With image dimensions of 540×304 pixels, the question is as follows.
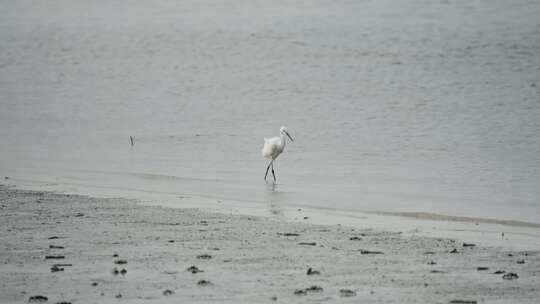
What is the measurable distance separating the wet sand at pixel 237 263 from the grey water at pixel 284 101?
300 centimetres

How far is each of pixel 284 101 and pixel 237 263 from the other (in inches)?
918

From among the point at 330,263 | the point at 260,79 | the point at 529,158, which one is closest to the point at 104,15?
the point at 260,79

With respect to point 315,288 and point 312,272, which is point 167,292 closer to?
point 315,288

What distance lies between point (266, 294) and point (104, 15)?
4651 centimetres

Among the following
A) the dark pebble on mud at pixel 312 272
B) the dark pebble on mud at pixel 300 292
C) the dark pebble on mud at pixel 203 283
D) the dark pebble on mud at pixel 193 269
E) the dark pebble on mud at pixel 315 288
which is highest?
the dark pebble on mud at pixel 193 269

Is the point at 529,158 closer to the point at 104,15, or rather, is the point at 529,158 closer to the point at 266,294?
the point at 266,294

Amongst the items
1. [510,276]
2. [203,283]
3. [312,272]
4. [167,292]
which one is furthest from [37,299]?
[510,276]

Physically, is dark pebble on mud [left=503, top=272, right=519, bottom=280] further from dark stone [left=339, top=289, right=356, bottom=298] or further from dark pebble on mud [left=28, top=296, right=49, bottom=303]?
dark pebble on mud [left=28, top=296, right=49, bottom=303]

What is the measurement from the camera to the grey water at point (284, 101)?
54.4 ft

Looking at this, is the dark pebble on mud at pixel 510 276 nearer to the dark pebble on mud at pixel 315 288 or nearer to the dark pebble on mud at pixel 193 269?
the dark pebble on mud at pixel 315 288

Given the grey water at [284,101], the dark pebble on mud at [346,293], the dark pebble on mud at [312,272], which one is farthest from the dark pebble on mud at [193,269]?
the grey water at [284,101]

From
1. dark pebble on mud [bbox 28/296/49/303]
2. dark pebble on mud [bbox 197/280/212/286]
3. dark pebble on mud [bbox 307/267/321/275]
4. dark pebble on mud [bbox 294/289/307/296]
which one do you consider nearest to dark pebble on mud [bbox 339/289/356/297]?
dark pebble on mud [bbox 294/289/307/296]

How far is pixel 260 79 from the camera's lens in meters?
36.0

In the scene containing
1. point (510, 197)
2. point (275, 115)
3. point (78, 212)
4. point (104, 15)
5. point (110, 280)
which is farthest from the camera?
point (104, 15)
